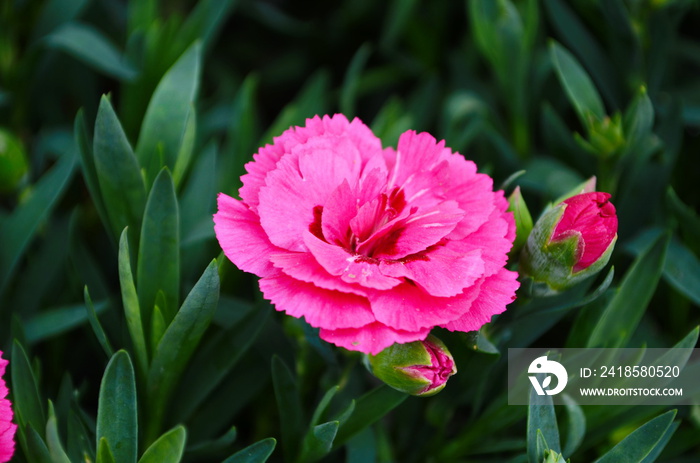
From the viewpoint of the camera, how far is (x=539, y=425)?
0.62 m

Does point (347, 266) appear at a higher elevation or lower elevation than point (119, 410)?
higher

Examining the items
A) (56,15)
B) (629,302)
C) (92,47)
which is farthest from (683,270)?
(56,15)

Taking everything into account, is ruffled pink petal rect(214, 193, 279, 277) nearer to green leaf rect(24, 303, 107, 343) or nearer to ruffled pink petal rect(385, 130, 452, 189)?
ruffled pink petal rect(385, 130, 452, 189)

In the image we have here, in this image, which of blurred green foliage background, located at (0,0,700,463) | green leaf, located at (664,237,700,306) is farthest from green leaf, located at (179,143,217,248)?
green leaf, located at (664,237,700,306)

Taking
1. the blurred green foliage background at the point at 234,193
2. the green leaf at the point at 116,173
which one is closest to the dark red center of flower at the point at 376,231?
the blurred green foliage background at the point at 234,193

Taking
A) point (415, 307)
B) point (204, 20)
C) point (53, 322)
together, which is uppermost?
point (204, 20)

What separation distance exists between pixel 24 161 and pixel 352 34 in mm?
678

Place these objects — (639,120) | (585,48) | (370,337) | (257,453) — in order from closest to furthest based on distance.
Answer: (370,337), (257,453), (639,120), (585,48)

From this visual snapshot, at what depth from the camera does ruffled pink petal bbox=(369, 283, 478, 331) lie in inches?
19.9

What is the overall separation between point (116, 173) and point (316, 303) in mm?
295

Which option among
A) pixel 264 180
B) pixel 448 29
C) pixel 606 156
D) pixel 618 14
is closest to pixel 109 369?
pixel 264 180

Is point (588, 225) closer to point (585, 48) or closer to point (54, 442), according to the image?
point (54, 442)

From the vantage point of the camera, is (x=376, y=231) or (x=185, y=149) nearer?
(x=376, y=231)

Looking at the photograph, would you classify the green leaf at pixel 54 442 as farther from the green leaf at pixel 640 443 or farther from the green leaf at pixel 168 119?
the green leaf at pixel 640 443
